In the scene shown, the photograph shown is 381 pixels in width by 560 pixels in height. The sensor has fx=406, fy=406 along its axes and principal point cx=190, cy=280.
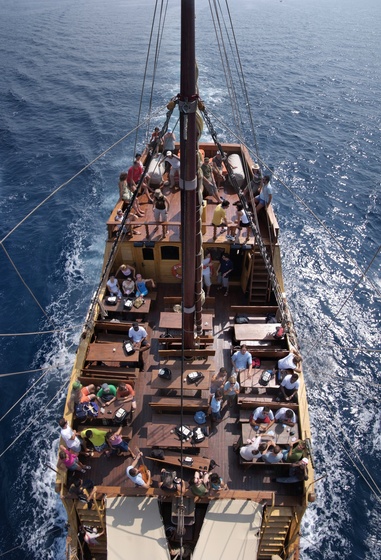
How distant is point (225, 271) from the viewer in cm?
1545

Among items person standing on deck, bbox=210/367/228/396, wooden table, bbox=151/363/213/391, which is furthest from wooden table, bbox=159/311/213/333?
person standing on deck, bbox=210/367/228/396

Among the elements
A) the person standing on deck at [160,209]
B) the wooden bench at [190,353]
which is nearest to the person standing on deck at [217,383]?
the wooden bench at [190,353]

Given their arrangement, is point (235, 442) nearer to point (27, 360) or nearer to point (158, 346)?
point (158, 346)

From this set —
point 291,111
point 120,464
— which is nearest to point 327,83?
point 291,111

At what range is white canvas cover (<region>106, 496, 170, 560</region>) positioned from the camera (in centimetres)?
935

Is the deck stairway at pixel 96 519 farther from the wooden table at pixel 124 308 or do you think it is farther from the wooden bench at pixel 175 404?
the wooden table at pixel 124 308

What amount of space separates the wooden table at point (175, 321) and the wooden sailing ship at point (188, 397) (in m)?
0.04

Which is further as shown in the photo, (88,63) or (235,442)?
(88,63)

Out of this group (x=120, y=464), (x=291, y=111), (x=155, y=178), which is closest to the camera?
(x=120, y=464)

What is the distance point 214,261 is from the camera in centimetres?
1606

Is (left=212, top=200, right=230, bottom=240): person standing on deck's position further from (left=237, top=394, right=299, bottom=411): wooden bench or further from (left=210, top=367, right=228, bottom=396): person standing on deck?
(left=237, top=394, right=299, bottom=411): wooden bench

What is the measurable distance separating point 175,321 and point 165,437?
12.1ft

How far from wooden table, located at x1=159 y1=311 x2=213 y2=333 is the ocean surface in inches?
163

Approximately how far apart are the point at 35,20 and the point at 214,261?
82.2m
